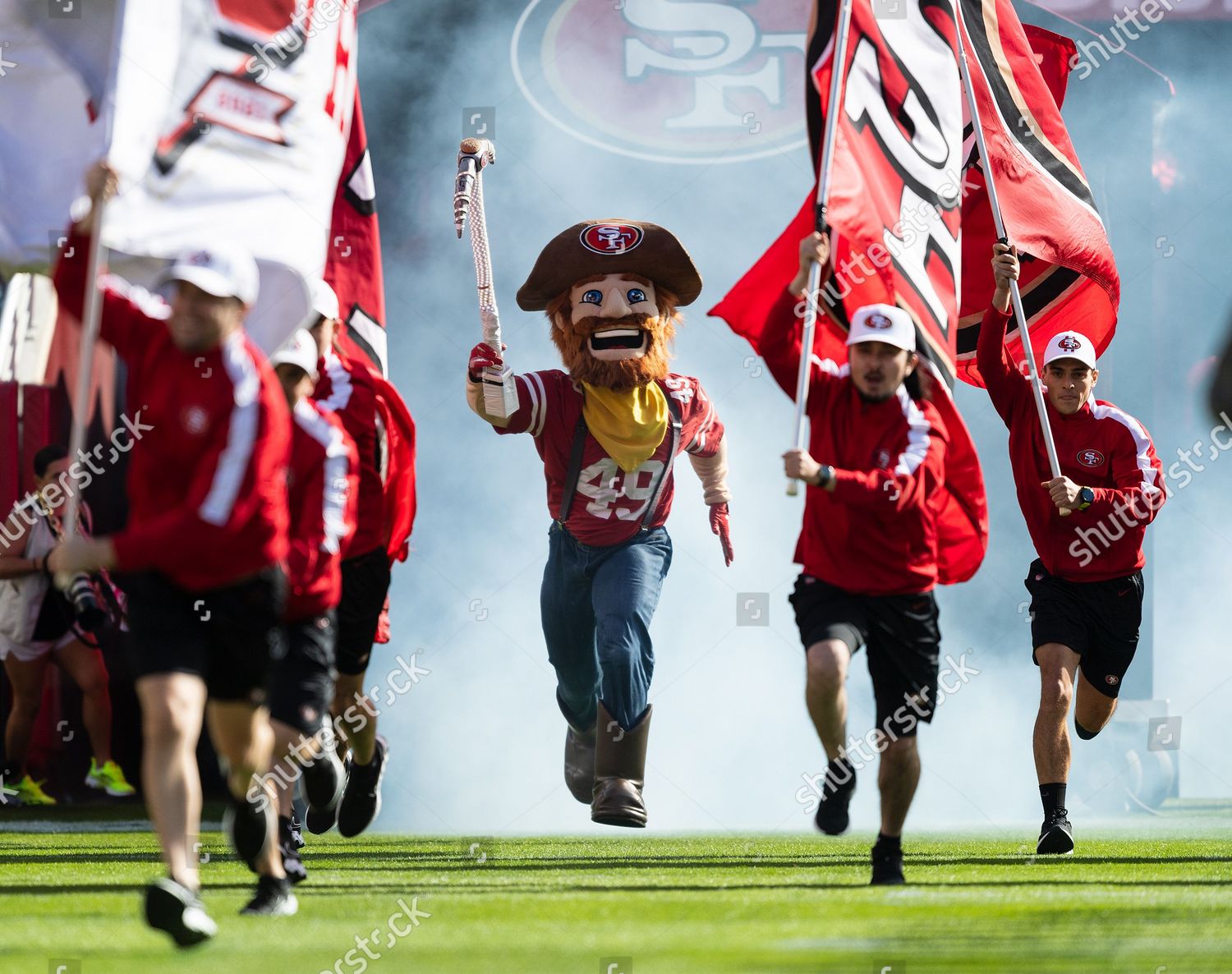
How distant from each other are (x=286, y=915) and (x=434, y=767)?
4.91 m

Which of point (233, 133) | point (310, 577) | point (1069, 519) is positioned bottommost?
point (310, 577)

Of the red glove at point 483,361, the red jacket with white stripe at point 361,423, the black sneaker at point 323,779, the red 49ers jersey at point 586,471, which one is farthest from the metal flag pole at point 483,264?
the black sneaker at point 323,779

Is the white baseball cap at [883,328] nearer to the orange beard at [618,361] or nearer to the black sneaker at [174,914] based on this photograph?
the orange beard at [618,361]

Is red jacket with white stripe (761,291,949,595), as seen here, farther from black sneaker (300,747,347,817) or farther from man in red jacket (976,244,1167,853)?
black sneaker (300,747,347,817)

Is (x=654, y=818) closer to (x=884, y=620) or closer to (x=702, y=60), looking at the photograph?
(x=702, y=60)

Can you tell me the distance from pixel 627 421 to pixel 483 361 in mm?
640

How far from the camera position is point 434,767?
31.5 ft

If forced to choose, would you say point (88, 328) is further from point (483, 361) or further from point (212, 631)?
point (483, 361)

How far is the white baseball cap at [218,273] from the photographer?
13.9 ft

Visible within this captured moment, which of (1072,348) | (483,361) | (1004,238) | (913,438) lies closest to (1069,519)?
(1072,348)

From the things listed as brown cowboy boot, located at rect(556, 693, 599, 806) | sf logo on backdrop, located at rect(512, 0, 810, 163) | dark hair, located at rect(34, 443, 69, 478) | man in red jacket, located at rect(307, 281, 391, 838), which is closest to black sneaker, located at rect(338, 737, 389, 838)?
man in red jacket, located at rect(307, 281, 391, 838)

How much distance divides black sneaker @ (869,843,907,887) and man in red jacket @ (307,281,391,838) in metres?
2.03

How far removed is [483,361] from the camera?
282 inches

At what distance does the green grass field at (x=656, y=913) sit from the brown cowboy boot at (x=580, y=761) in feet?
2.11
